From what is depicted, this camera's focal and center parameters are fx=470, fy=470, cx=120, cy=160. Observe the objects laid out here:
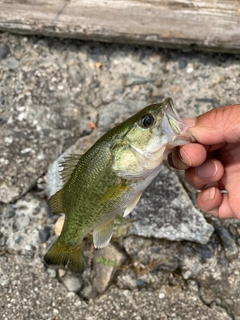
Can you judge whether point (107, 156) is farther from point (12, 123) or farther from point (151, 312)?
point (12, 123)

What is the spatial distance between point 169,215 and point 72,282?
0.96m

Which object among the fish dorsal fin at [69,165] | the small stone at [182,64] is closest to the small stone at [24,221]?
the fish dorsal fin at [69,165]

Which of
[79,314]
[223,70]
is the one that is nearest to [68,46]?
[223,70]

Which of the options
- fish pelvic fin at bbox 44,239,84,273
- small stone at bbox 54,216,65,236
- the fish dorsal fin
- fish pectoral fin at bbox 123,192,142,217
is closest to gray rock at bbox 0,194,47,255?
small stone at bbox 54,216,65,236

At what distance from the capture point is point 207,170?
10.6 ft

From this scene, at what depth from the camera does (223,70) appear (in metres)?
4.66

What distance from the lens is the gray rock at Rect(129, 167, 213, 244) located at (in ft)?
12.6

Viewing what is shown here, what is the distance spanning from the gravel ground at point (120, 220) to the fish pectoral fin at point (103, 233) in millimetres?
738

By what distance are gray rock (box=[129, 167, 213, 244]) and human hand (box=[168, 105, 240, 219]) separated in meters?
0.36

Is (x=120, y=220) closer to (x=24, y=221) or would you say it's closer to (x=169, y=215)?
(x=169, y=215)

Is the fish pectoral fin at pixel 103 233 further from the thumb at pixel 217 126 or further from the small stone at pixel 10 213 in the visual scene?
the small stone at pixel 10 213

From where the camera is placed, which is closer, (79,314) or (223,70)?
(79,314)

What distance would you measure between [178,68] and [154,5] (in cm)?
67

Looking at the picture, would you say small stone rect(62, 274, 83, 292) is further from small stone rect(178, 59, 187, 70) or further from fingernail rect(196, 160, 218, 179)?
small stone rect(178, 59, 187, 70)
